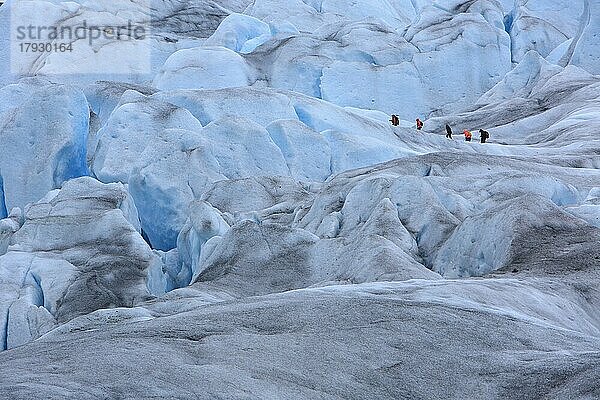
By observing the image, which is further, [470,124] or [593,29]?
[593,29]

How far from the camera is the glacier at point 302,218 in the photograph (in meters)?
6.02

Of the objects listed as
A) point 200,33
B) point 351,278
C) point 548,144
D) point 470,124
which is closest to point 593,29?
point 470,124

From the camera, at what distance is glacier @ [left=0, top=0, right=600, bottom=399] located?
6020 millimetres

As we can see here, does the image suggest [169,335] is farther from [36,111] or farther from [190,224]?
[36,111]

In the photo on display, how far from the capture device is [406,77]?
1374 inches

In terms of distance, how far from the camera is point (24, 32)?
36.7m

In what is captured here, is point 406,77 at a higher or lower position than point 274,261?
lower

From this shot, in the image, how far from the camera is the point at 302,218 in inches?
621

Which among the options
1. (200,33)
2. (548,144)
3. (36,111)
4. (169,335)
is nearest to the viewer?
(169,335)

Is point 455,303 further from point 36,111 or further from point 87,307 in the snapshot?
point 36,111

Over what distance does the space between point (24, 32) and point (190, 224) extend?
2424 centimetres

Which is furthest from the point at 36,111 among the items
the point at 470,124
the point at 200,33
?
the point at 200,33

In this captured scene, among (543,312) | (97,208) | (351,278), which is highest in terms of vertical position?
(543,312)

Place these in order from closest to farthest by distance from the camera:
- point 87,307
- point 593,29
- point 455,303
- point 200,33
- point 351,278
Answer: point 455,303, point 351,278, point 87,307, point 593,29, point 200,33
